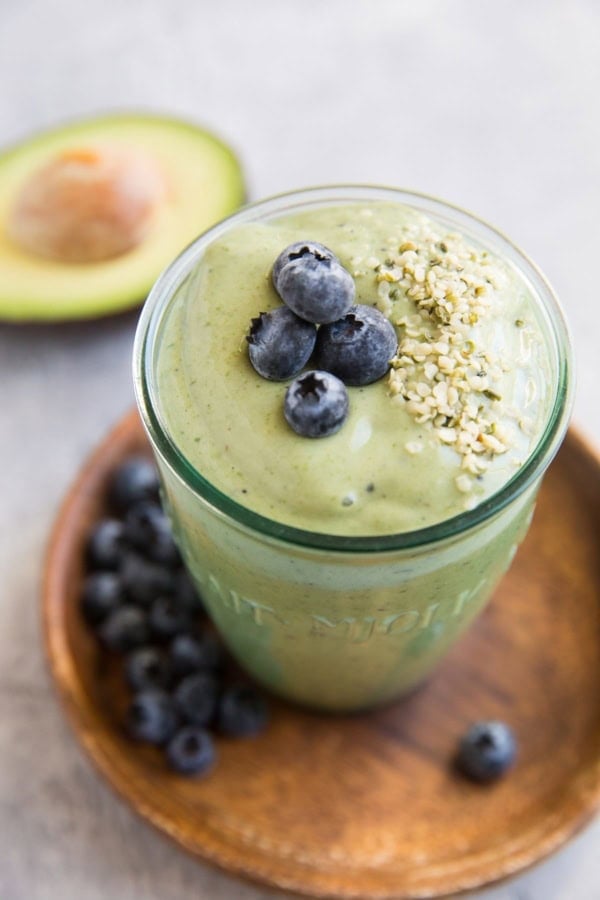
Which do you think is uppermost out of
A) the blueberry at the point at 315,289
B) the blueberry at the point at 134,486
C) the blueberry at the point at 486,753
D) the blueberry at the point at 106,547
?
the blueberry at the point at 315,289

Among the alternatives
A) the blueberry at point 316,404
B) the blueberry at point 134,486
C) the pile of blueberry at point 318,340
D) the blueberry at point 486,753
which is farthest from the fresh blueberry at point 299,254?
the blueberry at point 486,753

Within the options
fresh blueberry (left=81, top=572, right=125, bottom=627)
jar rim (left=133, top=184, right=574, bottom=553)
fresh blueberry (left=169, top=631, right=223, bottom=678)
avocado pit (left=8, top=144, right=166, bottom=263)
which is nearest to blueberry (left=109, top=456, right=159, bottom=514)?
fresh blueberry (left=81, top=572, right=125, bottom=627)

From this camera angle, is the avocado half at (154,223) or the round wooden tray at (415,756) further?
the avocado half at (154,223)

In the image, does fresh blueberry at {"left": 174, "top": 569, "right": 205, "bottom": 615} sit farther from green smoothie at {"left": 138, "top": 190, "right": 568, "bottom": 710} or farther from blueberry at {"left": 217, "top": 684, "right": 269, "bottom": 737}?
green smoothie at {"left": 138, "top": 190, "right": 568, "bottom": 710}

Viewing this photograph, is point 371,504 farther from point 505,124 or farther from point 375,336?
point 505,124

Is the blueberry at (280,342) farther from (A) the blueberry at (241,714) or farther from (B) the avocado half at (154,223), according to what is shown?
(B) the avocado half at (154,223)

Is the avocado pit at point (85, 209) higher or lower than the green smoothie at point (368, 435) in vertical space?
lower
